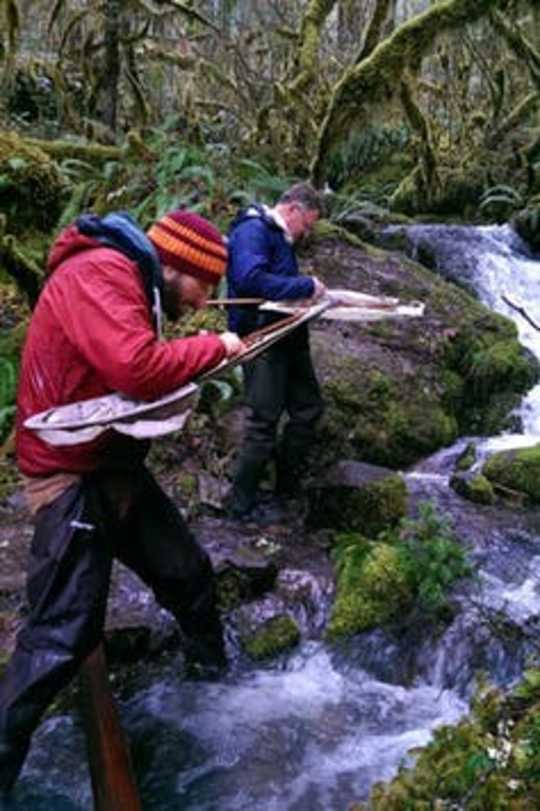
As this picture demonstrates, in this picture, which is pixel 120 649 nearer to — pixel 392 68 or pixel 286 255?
pixel 286 255

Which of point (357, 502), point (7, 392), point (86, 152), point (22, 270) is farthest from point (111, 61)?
point (357, 502)

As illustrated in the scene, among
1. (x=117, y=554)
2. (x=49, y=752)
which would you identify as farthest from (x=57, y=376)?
(x=49, y=752)

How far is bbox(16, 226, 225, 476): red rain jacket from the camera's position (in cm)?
326

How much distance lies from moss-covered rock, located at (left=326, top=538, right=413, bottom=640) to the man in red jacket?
2.04m

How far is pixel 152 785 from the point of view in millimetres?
4246

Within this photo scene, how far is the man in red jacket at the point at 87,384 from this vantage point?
130 inches

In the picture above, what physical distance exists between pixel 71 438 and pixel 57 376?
0.83 ft

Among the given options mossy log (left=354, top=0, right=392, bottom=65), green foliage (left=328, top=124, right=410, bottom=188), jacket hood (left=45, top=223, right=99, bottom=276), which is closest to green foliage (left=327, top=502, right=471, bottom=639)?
jacket hood (left=45, top=223, right=99, bottom=276)

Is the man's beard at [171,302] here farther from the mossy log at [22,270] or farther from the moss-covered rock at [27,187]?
the moss-covered rock at [27,187]

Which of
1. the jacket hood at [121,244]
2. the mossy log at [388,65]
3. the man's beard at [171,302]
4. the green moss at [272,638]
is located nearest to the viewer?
the jacket hood at [121,244]

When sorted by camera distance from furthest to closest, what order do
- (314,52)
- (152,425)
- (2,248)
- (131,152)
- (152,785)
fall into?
(314,52) < (131,152) < (2,248) < (152,785) < (152,425)

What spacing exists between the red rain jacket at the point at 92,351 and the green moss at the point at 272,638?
1931 mm

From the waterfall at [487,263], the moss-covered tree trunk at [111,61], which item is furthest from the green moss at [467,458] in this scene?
the moss-covered tree trunk at [111,61]

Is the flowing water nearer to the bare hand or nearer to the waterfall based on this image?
the bare hand
